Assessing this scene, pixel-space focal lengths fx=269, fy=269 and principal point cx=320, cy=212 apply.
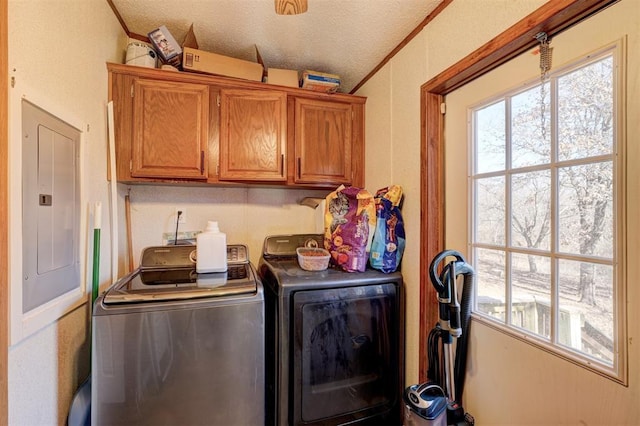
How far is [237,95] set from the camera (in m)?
1.76

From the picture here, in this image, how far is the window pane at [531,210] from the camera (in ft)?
3.22

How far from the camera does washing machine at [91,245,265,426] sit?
1037 millimetres

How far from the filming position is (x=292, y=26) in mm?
1556

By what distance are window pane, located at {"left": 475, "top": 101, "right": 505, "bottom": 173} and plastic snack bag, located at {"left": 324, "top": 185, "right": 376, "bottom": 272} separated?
0.59 m

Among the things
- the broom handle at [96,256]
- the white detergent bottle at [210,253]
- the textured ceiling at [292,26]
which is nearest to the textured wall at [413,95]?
the textured ceiling at [292,26]

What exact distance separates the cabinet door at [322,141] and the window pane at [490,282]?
3.53 ft

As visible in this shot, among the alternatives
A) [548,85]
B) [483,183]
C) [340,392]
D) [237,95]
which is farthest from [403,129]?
[340,392]

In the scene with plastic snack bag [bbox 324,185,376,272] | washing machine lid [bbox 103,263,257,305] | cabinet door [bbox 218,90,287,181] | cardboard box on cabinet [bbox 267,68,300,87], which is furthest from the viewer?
cardboard box on cabinet [bbox 267,68,300,87]

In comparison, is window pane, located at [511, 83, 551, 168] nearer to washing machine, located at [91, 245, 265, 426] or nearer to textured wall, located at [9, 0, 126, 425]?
washing machine, located at [91, 245, 265, 426]

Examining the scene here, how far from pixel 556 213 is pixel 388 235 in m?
0.80

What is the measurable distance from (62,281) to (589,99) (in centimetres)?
200

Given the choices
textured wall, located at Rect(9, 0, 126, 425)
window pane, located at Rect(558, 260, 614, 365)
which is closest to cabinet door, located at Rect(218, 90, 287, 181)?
textured wall, located at Rect(9, 0, 126, 425)

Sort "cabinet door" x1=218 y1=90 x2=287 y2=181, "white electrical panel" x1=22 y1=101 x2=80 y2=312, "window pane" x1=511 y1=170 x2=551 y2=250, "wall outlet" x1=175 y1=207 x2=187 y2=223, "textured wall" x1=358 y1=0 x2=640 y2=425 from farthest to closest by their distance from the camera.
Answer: "wall outlet" x1=175 y1=207 x2=187 y2=223
"cabinet door" x1=218 y1=90 x2=287 y2=181
"window pane" x1=511 y1=170 x2=551 y2=250
"white electrical panel" x1=22 y1=101 x2=80 y2=312
"textured wall" x1=358 y1=0 x2=640 y2=425

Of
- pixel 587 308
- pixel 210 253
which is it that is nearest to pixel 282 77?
pixel 210 253
